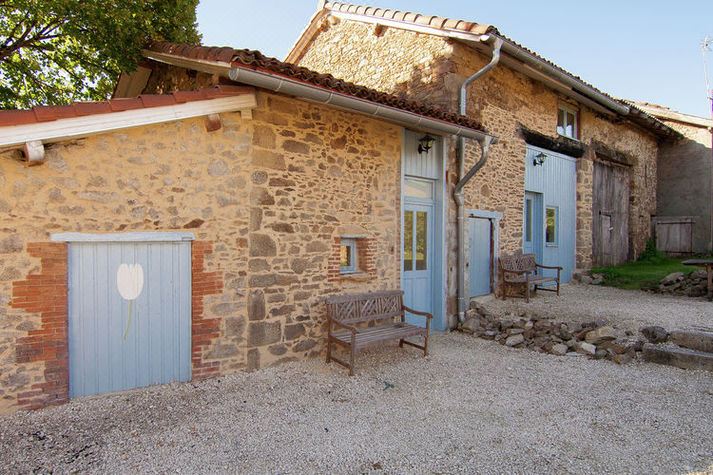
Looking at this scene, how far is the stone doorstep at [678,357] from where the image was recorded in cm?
496

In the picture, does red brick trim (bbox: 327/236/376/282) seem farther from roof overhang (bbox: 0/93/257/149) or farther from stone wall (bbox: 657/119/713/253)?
stone wall (bbox: 657/119/713/253)

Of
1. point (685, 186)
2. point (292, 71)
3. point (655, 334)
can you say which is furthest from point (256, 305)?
point (685, 186)

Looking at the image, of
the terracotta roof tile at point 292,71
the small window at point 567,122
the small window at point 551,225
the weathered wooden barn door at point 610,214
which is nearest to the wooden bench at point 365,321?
the terracotta roof tile at point 292,71

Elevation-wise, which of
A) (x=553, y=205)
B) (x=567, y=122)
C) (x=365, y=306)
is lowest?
(x=365, y=306)

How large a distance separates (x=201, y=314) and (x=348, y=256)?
2.30 metres

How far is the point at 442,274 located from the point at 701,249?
1304 centimetres

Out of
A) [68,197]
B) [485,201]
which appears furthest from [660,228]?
[68,197]

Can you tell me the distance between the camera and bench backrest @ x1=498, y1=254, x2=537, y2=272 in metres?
8.59

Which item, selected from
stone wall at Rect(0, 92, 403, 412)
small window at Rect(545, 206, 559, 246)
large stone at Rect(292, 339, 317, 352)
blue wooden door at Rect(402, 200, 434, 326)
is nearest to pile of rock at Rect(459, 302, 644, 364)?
blue wooden door at Rect(402, 200, 434, 326)

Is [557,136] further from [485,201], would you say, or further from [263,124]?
[263,124]

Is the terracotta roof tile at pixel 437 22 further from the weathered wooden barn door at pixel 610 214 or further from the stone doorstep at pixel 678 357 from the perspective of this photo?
the stone doorstep at pixel 678 357

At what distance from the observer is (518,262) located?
29.1 ft

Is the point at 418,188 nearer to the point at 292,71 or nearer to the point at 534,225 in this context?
the point at 292,71

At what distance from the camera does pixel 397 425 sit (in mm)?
3697
